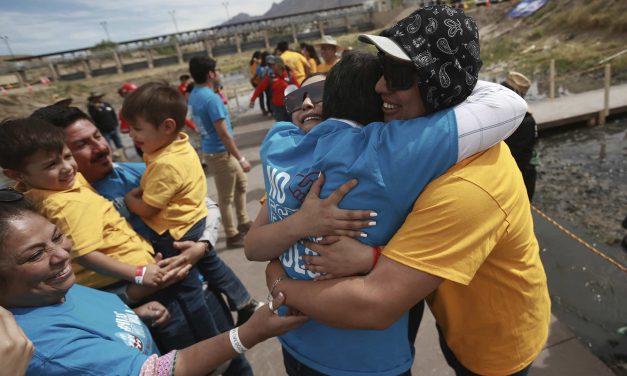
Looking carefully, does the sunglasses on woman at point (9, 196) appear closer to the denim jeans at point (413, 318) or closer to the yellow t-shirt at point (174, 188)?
the yellow t-shirt at point (174, 188)

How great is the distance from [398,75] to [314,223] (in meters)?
0.52

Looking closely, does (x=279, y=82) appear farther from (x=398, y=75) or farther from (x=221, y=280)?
(x=398, y=75)

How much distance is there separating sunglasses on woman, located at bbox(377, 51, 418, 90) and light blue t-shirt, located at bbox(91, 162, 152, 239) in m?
1.75

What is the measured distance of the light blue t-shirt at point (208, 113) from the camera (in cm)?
410

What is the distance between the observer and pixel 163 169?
2.05 meters

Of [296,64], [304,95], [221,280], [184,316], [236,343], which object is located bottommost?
[221,280]

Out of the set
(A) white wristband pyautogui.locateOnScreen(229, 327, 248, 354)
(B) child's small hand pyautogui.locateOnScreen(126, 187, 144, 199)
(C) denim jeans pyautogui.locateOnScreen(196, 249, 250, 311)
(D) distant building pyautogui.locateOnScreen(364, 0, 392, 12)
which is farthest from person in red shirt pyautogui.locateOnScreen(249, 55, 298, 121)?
(D) distant building pyautogui.locateOnScreen(364, 0, 392, 12)

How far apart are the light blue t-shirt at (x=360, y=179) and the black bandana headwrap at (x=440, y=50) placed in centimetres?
7

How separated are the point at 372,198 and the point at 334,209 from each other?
0.12 metres

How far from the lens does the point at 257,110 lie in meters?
13.0

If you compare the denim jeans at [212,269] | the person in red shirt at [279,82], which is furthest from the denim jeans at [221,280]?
the person in red shirt at [279,82]

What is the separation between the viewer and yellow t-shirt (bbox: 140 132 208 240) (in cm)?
204

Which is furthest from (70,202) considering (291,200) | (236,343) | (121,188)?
(291,200)

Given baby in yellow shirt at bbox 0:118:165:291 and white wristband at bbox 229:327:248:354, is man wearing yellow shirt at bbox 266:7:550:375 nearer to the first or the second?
white wristband at bbox 229:327:248:354
